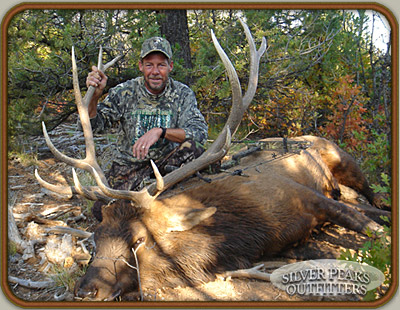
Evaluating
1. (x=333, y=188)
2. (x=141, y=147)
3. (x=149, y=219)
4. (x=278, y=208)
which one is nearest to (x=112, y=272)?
(x=149, y=219)

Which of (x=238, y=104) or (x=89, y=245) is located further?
(x=89, y=245)

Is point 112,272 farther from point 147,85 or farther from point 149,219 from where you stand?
point 147,85

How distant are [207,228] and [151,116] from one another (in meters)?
1.56

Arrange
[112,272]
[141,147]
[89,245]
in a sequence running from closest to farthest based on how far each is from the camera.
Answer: [112,272] < [141,147] < [89,245]

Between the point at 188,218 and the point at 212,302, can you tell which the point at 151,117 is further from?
the point at 212,302

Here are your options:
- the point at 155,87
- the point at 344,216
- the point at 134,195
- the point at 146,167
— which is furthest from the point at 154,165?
the point at 344,216

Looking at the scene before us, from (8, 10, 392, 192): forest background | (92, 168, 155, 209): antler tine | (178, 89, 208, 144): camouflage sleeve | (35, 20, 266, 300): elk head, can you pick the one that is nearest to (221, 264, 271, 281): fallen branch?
(35, 20, 266, 300): elk head

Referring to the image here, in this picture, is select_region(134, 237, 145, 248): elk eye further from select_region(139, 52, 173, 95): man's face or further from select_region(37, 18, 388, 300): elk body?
select_region(139, 52, 173, 95): man's face

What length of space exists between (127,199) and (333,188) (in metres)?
2.79

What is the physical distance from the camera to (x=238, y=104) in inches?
131

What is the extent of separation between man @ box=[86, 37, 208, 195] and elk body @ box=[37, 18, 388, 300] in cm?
51

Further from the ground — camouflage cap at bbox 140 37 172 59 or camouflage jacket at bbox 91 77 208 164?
camouflage cap at bbox 140 37 172 59

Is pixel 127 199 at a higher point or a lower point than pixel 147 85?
lower

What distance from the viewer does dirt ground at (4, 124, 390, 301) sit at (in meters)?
2.78
